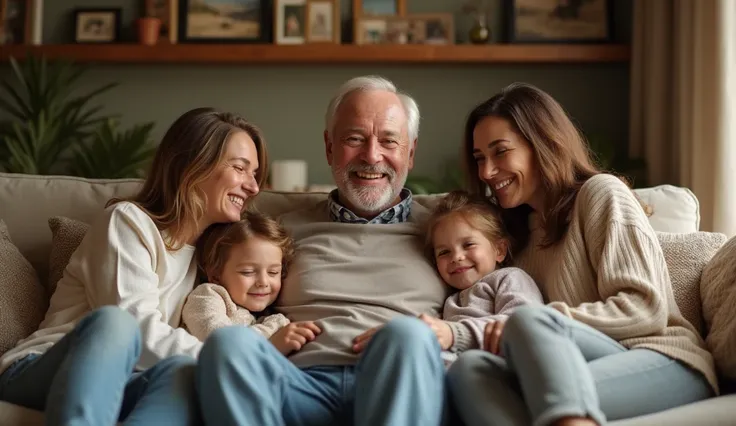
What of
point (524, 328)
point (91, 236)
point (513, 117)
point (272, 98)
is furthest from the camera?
point (272, 98)

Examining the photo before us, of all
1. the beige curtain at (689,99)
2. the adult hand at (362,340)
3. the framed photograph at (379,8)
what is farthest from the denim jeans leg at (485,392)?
the framed photograph at (379,8)

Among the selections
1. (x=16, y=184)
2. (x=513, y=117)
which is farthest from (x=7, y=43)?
(x=513, y=117)

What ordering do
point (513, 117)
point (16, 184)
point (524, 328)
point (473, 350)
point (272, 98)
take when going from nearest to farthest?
point (524, 328) → point (473, 350) → point (513, 117) → point (16, 184) → point (272, 98)

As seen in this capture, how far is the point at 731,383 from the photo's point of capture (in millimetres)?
1873

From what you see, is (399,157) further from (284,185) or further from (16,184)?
(284,185)

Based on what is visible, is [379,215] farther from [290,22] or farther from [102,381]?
[290,22]

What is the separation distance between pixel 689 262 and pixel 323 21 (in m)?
2.77

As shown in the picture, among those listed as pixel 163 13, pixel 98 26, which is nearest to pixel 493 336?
pixel 163 13

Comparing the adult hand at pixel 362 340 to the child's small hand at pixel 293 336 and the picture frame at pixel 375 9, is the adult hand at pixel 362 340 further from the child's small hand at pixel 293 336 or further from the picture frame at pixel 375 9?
the picture frame at pixel 375 9

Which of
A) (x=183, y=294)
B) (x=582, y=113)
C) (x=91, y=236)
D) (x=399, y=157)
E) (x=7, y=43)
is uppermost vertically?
(x=7, y=43)

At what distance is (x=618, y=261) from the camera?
1.95m

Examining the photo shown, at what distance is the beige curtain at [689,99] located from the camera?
11.3ft

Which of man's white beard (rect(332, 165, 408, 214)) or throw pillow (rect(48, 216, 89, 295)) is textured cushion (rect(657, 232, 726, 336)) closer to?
man's white beard (rect(332, 165, 408, 214))

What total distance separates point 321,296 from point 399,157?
1.57ft
